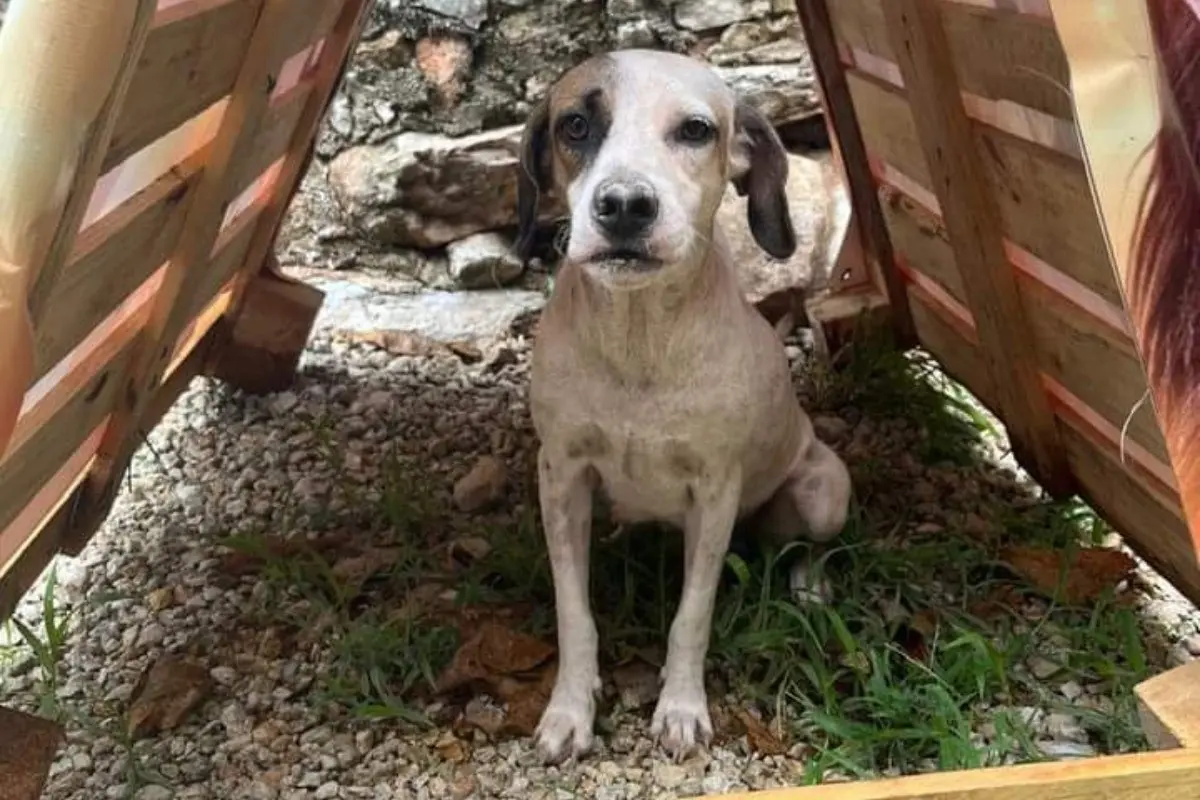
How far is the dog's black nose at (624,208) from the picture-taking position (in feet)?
6.57

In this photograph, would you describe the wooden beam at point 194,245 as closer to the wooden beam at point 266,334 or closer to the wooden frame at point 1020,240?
the wooden beam at point 266,334

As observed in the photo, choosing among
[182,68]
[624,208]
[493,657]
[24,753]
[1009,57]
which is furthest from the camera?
[493,657]

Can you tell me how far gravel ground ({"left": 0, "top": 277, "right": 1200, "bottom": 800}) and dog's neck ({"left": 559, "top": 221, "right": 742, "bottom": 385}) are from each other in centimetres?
71

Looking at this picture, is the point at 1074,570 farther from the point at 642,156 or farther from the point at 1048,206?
the point at 642,156

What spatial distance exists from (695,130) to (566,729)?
1091 millimetres

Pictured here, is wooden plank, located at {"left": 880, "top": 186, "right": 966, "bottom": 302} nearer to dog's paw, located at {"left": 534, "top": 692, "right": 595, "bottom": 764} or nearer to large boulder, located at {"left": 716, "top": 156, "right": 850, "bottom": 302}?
large boulder, located at {"left": 716, "top": 156, "right": 850, "bottom": 302}

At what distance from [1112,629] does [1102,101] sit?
1551mm

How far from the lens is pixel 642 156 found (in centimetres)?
208

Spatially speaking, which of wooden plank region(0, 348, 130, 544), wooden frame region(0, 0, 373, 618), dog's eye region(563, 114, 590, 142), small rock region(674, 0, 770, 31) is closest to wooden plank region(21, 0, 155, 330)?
wooden frame region(0, 0, 373, 618)

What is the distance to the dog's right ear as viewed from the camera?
2352 millimetres

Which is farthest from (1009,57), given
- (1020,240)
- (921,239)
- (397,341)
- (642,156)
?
(397,341)

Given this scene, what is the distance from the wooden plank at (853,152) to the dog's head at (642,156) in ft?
4.37

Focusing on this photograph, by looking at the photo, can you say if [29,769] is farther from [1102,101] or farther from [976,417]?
[976,417]

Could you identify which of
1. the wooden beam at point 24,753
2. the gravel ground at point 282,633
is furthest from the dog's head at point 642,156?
the wooden beam at point 24,753
